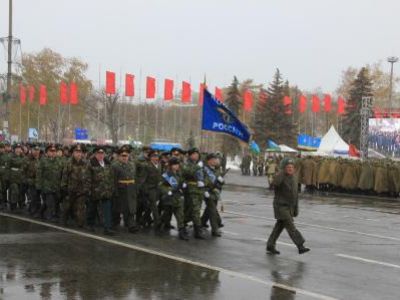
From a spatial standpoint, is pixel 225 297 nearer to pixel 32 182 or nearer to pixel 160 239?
pixel 160 239

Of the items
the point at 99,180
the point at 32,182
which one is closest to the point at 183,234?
the point at 99,180

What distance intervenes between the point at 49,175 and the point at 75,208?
1.05m

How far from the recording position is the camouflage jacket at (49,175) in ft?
44.6

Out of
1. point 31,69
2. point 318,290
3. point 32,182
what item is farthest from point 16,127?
point 318,290

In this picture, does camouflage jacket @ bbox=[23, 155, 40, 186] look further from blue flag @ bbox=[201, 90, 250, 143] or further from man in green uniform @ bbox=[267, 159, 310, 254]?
man in green uniform @ bbox=[267, 159, 310, 254]

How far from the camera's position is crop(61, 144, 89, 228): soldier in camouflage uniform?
12531 millimetres

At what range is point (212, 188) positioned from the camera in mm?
11969

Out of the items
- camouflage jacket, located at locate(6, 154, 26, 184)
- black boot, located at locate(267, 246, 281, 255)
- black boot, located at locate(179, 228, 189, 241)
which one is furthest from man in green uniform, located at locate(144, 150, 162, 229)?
camouflage jacket, located at locate(6, 154, 26, 184)

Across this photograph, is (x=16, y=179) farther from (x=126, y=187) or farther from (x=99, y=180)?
(x=126, y=187)

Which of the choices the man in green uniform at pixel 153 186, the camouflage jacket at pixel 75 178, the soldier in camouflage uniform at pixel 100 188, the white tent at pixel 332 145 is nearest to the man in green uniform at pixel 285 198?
the man in green uniform at pixel 153 186

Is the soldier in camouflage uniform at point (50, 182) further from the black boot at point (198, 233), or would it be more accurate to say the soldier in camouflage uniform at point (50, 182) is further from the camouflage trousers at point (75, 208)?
the black boot at point (198, 233)

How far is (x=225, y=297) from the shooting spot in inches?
277

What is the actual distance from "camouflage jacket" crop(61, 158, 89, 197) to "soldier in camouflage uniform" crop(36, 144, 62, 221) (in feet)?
1.62

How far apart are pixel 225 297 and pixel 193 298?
362mm
